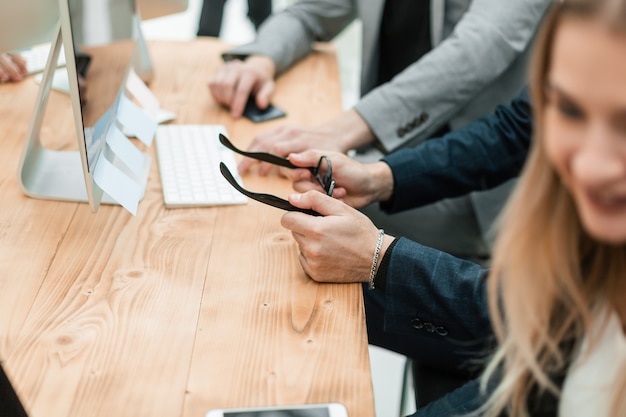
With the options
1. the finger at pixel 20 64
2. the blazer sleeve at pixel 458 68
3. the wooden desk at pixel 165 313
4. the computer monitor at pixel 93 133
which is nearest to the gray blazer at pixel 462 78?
the blazer sleeve at pixel 458 68

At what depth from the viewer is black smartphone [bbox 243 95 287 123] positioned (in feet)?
5.10

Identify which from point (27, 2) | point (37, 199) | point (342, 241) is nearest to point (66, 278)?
point (37, 199)

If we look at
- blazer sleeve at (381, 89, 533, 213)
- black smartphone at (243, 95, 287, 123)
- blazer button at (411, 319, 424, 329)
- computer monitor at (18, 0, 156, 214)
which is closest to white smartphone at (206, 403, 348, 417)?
blazer button at (411, 319, 424, 329)

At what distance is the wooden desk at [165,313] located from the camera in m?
0.88

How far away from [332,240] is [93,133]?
350 millimetres

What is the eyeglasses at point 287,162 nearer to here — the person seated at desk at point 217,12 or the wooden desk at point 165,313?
the wooden desk at point 165,313

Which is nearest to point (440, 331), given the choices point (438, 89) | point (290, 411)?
point (290, 411)

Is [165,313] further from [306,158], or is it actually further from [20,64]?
[20,64]

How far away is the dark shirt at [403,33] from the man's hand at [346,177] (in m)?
0.52

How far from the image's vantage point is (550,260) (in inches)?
29.5

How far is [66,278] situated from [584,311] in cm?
65

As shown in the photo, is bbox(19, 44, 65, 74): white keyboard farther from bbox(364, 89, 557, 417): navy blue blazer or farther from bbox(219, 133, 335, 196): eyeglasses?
bbox(364, 89, 557, 417): navy blue blazer

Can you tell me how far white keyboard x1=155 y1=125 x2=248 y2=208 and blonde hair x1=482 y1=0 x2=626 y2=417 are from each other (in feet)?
1.89

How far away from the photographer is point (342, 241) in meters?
1.08
